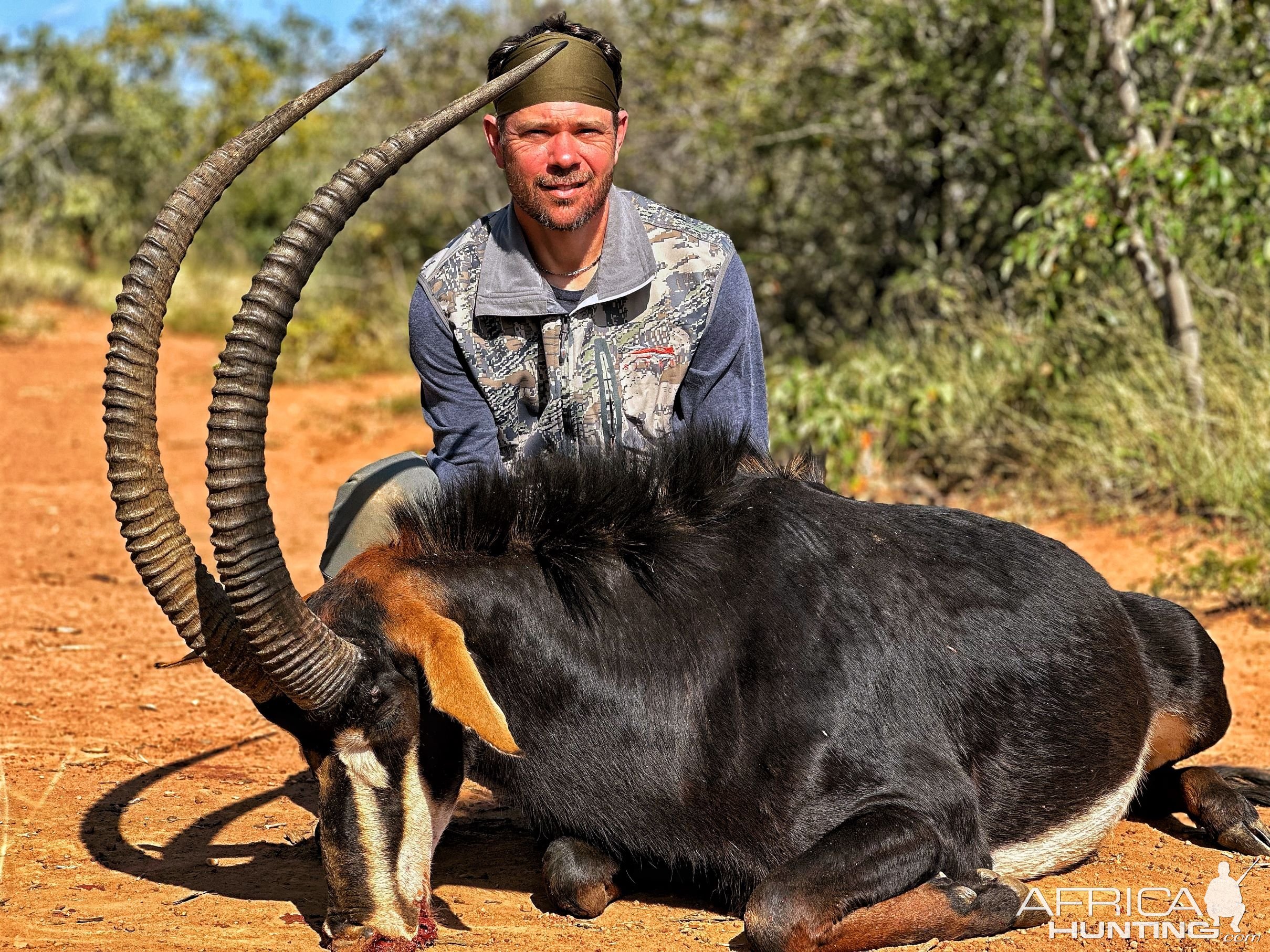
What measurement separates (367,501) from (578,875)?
4.65 ft

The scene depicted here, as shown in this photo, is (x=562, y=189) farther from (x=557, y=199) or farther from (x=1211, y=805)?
(x=1211, y=805)

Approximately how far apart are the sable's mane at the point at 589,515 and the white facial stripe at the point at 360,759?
1.73 feet

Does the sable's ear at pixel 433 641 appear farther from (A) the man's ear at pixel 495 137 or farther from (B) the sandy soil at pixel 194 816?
(A) the man's ear at pixel 495 137

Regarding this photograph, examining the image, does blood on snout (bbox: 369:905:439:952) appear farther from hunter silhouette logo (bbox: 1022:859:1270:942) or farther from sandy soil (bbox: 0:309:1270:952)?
hunter silhouette logo (bbox: 1022:859:1270:942)

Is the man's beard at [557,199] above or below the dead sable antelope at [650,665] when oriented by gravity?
above

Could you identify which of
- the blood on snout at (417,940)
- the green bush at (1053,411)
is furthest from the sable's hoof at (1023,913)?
the green bush at (1053,411)

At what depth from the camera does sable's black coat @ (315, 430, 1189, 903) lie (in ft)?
12.5

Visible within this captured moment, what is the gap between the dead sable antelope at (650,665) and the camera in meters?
3.38

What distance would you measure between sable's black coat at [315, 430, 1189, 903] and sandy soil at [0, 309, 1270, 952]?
0.99ft

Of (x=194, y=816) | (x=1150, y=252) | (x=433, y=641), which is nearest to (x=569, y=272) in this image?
(x=433, y=641)

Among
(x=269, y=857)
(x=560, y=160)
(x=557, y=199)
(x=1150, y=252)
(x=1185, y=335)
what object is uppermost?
A: (x=560, y=160)

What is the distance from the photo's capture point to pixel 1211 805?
4.71m

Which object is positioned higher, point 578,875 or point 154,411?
point 154,411

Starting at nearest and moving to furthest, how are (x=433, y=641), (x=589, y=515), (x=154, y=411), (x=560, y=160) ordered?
(x=154, y=411), (x=433, y=641), (x=589, y=515), (x=560, y=160)
